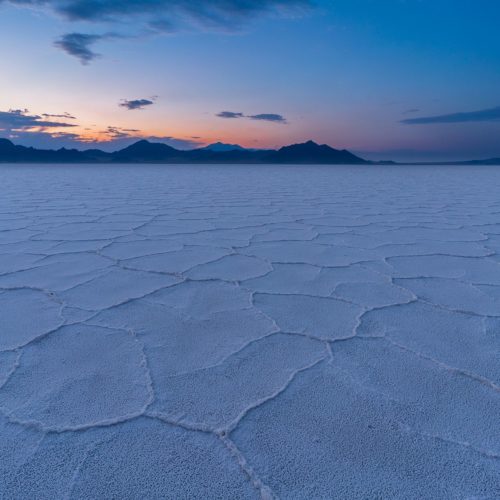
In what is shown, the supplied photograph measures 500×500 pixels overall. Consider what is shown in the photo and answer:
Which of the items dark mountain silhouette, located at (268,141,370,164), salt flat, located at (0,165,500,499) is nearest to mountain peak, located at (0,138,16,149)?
dark mountain silhouette, located at (268,141,370,164)

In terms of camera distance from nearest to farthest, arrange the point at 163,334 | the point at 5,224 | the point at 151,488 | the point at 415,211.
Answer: the point at 151,488
the point at 163,334
the point at 5,224
the point at 415,211

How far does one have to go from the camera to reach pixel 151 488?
2.37 feet

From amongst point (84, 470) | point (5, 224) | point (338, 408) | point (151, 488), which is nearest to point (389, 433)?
point (338, 408)

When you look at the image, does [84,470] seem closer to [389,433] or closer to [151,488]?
[151,488]

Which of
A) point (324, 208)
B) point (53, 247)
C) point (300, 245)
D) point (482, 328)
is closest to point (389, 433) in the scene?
point (482, 328)

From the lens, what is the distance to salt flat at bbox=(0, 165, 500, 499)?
2.47ft

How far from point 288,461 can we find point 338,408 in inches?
7.8

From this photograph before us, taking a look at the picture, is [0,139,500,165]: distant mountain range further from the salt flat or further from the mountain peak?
the salt flat

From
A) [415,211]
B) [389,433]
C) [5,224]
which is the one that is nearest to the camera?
[389,433]

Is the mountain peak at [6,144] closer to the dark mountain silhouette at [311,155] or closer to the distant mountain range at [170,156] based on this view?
the distant mountain range at [170,156]

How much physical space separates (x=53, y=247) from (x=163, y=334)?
146 centimetres

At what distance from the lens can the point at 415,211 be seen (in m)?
4.29

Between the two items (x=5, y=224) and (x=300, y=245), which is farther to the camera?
(x=5, y=224)

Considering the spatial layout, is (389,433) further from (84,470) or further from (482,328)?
(482,328)
